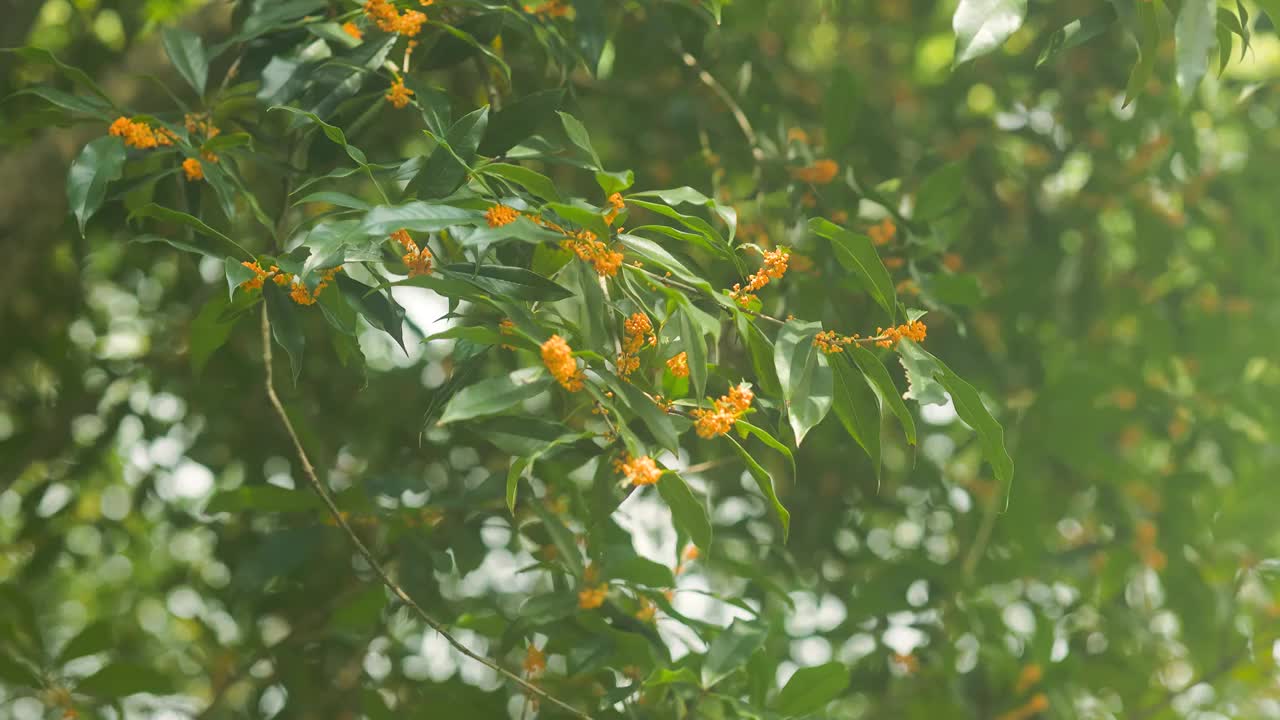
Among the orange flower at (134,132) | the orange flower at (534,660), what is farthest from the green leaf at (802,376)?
the orange flower at (134,132)

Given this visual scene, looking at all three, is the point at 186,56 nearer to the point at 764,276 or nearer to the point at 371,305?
the point at 371,305

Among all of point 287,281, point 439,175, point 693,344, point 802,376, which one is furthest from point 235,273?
point 802,376

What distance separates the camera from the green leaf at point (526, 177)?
0.98 metres

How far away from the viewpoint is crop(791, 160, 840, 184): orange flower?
5.50 ft

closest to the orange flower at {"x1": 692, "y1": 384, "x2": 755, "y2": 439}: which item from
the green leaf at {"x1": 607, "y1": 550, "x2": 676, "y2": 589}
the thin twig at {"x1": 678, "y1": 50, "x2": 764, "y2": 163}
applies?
the green leaf at {"x1": 607, "y1": 550, "x2": 676, "y2": 589}

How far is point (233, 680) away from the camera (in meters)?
1.74

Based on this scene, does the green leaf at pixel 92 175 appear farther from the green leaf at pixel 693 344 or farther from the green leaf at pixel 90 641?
the green leaf at pixel 90 641

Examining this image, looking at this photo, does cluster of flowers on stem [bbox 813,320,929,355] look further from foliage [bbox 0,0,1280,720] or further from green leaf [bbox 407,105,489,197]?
green leaf [bbox 407,105,489,197]

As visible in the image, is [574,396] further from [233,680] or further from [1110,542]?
[1110,542]

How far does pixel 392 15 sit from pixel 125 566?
2676 millimetres

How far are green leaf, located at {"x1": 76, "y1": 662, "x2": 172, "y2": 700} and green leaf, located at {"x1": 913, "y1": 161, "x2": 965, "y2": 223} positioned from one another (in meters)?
1.41

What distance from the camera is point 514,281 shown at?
0.99 meters

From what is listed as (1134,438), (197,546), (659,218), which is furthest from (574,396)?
(197,546)

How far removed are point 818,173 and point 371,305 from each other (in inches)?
34.2
